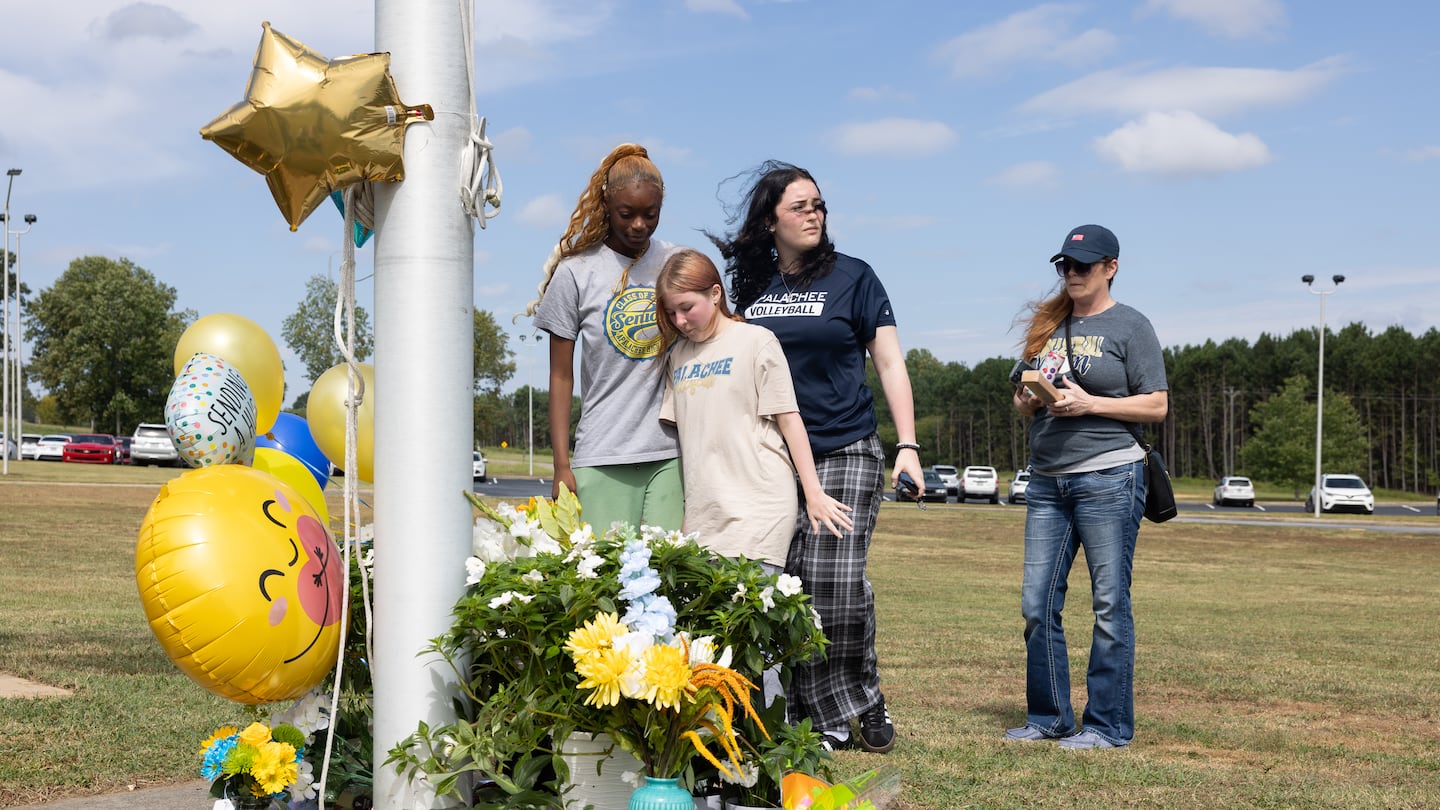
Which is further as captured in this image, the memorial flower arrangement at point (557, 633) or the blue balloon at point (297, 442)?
the blue balloon at point (297, 442)

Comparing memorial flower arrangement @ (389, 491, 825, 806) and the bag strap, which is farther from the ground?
the bag strap

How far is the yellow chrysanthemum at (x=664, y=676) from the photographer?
2.66m

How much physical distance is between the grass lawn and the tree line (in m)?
34.8

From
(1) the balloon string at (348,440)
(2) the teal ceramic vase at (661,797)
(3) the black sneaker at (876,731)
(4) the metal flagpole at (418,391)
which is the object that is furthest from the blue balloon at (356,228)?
(3) the black sneaker at (876,731)

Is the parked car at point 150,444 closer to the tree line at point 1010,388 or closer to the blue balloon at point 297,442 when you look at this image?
the tree line at point 1010,388

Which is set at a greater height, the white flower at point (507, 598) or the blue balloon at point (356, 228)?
the blue balloon at point (356, 228)

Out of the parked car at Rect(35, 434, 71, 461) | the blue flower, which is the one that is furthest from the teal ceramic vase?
the parked car at Rect(35, 434, 71, 461)

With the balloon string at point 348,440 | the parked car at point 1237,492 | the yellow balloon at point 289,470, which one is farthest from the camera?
the parked car at point 1237,492

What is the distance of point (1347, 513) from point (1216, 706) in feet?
133

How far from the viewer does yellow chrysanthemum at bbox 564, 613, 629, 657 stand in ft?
8.92

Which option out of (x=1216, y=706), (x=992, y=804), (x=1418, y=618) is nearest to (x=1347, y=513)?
(x=1418, y=618)

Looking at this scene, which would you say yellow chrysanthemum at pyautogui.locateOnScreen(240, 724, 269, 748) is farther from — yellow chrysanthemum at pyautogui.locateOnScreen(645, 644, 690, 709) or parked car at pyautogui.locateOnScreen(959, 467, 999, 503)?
parked car at pyautogui.locateOnScreen(959, 467, 999, 503)

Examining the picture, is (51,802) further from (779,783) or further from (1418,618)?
(1418,618)

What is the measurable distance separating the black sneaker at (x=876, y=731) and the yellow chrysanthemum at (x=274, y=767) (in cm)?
215
